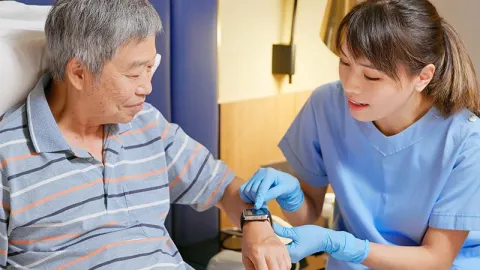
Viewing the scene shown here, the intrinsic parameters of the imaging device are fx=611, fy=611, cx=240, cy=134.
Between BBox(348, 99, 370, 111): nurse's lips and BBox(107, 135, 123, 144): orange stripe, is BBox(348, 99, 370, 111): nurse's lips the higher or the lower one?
the higher one

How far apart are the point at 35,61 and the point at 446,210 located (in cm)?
100

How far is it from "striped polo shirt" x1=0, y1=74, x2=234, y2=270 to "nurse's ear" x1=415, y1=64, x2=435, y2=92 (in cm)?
62

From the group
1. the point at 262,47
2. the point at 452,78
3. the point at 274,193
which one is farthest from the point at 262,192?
the point at 262,47

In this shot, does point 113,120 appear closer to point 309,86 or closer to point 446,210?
point 446,210

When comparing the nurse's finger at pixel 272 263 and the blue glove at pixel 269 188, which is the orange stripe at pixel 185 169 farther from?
the nurse's finger at pixel 272 263

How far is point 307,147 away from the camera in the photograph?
5.31 ft

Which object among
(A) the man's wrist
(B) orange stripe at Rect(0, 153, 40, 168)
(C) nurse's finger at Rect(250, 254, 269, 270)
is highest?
(B) orange stripe at Rect(0, 153, 40, 168)

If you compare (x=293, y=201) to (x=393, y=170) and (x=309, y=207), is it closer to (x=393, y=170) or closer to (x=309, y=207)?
(x=309, y=207)

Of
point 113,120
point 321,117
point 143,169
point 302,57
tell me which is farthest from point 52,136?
point 302,57

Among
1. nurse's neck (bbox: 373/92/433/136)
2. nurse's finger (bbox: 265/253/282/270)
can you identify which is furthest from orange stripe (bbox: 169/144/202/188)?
nurse's neck (bbox: 373/92/433/136)

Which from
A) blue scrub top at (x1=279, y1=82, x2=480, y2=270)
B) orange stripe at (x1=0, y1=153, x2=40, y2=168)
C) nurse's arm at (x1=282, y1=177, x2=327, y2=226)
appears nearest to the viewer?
orange stripe at (x1=0, y1=153, x2=40, y2=168)

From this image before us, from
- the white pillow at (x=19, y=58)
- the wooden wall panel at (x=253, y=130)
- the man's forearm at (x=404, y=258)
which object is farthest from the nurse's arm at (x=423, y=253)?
the white pillow at (x=19, y=58)

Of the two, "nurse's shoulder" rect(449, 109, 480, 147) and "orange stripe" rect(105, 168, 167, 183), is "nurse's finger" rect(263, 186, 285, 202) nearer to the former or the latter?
"orange stripe" rect(105, 168, 167, 183)

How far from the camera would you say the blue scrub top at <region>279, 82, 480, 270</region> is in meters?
1.43
